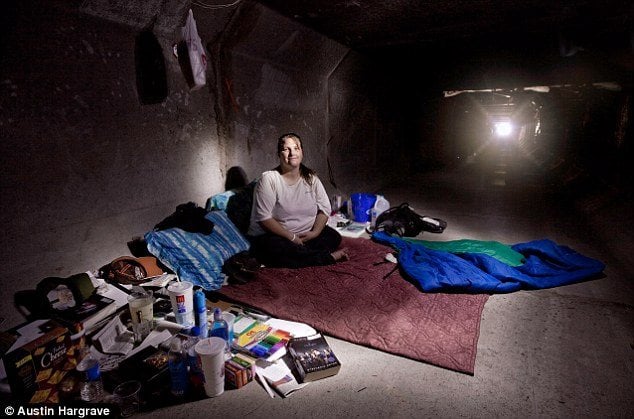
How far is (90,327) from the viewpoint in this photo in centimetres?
243

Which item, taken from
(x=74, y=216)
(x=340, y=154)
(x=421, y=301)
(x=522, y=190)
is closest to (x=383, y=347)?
(x=421, y=301)

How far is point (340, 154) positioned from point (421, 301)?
14.0 ft

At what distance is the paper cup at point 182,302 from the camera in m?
2.66

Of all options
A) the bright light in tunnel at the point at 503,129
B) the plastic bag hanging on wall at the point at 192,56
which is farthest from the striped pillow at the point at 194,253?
the bright light in tunnel at the point at 503,129

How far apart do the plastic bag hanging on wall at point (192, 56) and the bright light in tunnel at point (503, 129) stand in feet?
101

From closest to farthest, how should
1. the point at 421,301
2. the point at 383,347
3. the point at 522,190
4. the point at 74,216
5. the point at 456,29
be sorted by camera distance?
1. the point at 383,347
2. the point at 74,216
3. the point at 421,301
4. the point at 456,29
5. the point at 522,190

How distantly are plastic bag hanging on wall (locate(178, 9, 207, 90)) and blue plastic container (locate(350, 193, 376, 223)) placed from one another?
3009 mm

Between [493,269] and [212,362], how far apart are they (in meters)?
2.89

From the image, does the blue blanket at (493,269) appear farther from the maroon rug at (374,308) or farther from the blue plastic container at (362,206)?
the blue plastic container at (362,206)

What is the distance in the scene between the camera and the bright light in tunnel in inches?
1139

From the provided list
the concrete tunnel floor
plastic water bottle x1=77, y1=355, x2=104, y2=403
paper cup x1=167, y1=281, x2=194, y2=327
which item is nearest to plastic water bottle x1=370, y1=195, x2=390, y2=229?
the concrete tunnel floor

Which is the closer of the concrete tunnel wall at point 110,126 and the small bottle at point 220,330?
the small bottle at point 220,330

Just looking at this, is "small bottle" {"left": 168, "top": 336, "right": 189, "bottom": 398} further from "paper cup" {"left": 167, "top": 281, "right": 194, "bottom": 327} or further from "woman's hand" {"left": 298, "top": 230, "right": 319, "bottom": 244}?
"woman's hand" {"left": 298, "top": 230, "right": 319, "bottom": 244}

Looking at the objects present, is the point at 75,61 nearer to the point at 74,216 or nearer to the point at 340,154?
the point at 74,216
